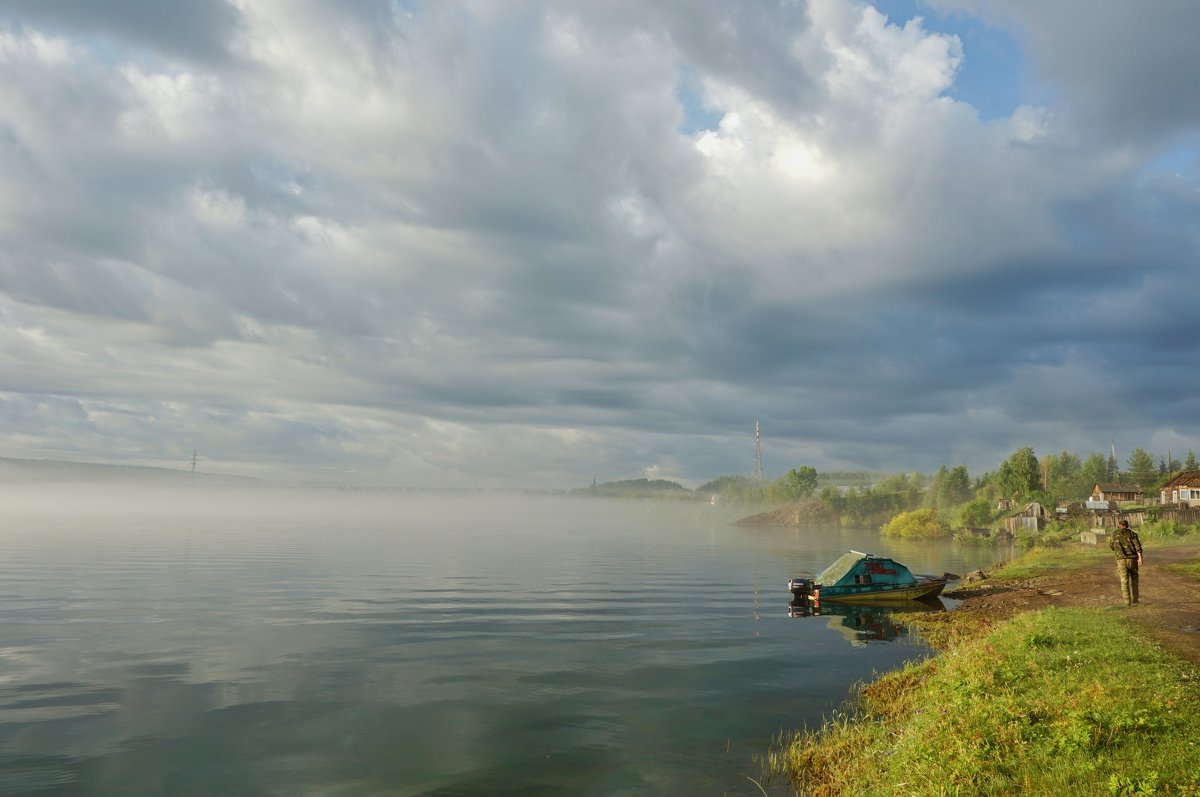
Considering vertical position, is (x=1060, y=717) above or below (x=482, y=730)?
above

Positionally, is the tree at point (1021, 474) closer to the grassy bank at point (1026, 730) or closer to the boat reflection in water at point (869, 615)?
the boat reflection in water at point (869, 615)

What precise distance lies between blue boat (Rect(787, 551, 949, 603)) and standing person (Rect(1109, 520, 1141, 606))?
53.2 feet

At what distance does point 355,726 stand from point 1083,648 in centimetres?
2355

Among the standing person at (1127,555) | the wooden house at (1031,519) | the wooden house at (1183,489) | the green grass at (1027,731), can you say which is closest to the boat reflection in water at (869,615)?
the standing person at (1127,555)

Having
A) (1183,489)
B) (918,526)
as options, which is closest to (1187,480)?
(1183,489)

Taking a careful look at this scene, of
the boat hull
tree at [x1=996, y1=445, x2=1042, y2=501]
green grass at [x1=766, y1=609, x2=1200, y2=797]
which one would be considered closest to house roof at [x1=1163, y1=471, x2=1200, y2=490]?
tree at [x1=996, y1=445, x2=1042, y2=501]

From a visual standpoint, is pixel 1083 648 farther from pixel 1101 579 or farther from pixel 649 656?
pixel 1101 579

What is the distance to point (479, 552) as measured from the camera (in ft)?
332

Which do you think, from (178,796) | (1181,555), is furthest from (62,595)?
(1181,555)

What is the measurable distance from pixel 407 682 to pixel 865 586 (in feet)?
110

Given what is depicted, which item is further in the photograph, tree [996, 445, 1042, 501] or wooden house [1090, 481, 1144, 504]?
tree [996, 445, 1042, 501]

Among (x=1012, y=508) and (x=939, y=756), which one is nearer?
(x=939, y=756)

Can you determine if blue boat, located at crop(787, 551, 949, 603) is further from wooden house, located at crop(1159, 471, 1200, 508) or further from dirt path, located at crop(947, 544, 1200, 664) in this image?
wooden house, located at crop(1159, 471, 1200, 508)

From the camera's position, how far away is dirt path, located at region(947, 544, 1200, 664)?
85.5 ft
